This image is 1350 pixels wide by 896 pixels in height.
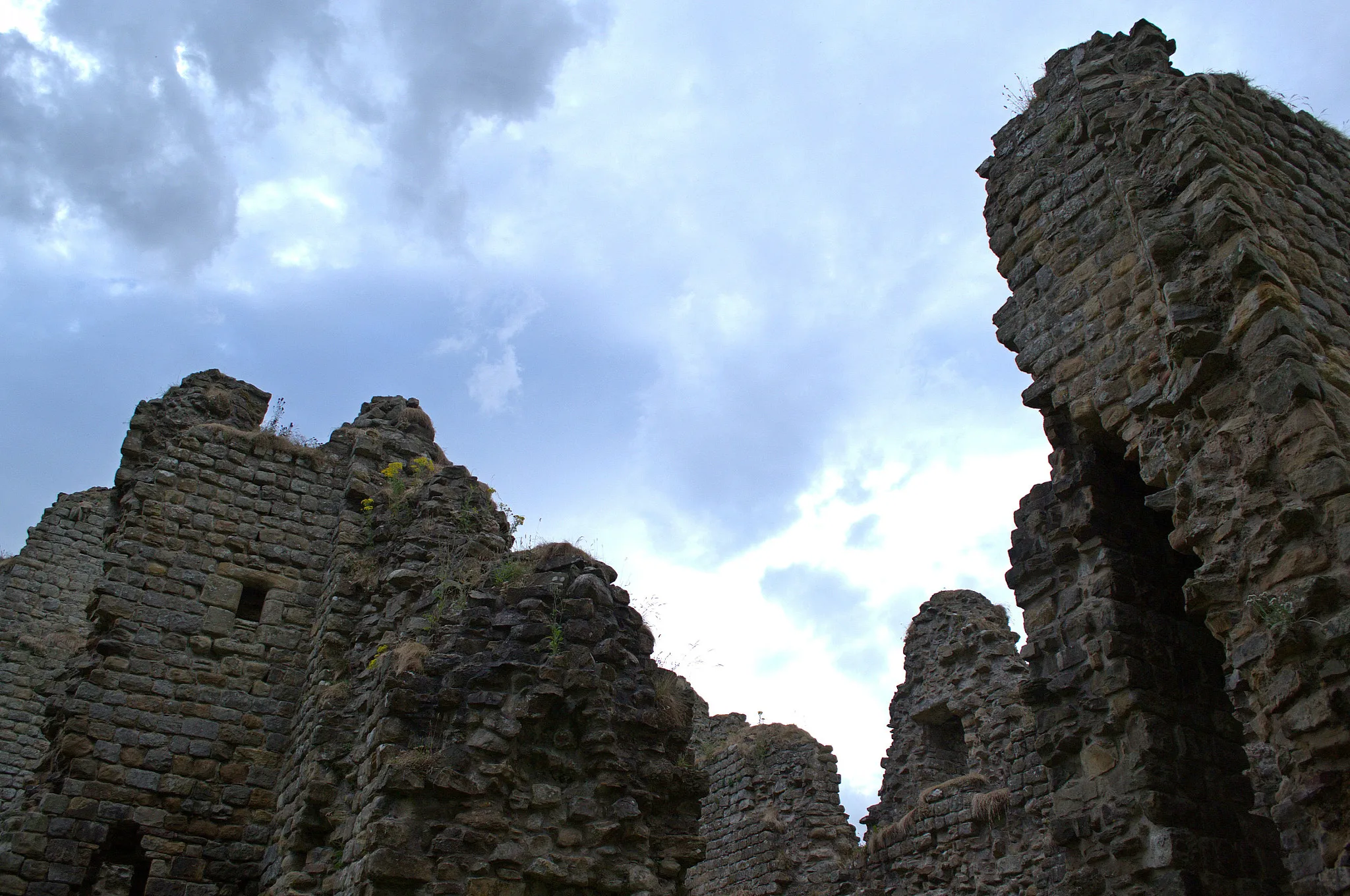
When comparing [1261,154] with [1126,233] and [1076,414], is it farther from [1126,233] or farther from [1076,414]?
[1076,414]

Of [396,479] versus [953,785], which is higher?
[396,479]

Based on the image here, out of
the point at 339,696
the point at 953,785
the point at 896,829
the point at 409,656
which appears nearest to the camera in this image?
the point at 409,656

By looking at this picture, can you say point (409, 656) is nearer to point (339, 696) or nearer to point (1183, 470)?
point (339, 696)

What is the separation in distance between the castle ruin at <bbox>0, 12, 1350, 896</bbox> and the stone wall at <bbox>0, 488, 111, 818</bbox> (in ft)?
21.1

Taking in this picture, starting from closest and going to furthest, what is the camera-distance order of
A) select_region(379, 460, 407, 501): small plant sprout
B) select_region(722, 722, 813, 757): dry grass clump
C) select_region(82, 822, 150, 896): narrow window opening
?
select_region(82, 822, 150, 896): narrow window opening < select_region(379, 460, 407, 501): small plant sprout < select_region(722, 722, 813, 757): dry grass clump

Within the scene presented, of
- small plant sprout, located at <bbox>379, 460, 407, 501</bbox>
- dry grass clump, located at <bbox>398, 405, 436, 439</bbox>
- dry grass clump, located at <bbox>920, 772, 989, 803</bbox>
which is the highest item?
dry grass clump, located at <bbox>398, 405, 436, 439</bbox>

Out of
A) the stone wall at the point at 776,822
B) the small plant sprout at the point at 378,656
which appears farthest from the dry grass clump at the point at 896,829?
the small plant sprout at the point at 378,656

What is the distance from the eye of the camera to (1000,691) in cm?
1104

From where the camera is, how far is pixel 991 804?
31.6 ft

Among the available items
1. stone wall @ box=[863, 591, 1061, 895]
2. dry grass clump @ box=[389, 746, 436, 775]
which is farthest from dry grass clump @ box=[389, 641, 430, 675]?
stone wall @ box=[863, 591, 1061, 895]

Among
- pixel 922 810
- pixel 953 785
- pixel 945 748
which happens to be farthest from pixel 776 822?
pixel 953 785

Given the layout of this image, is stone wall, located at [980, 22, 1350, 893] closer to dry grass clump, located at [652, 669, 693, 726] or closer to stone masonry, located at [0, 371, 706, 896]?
dry grass clump, located at [652, 669, 693, 726]

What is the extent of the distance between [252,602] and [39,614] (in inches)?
366

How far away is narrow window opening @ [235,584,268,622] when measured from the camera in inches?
391
